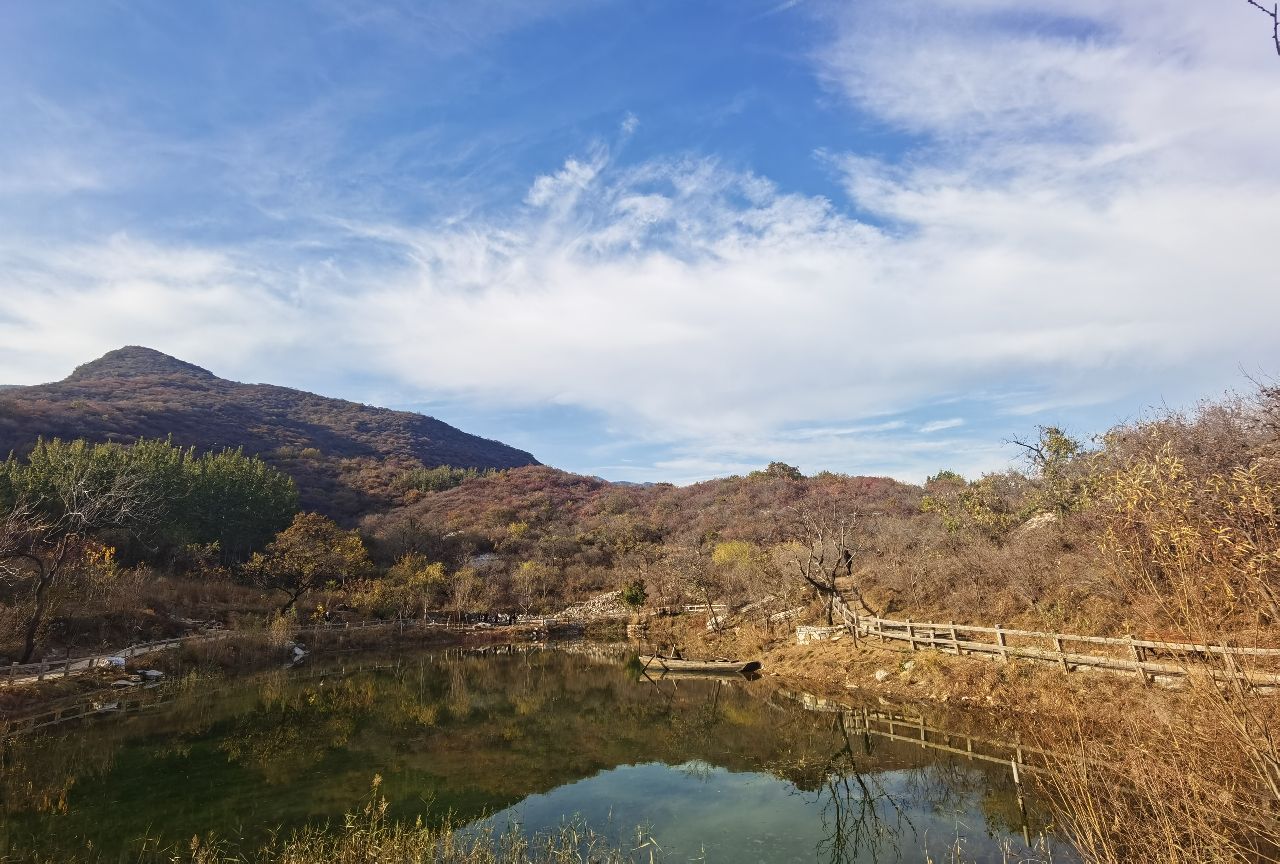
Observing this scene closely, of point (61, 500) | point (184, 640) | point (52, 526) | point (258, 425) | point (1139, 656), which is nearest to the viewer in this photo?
point (1139, 656)

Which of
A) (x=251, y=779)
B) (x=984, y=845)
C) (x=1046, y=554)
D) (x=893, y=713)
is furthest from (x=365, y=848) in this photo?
(x=1046, y=554)

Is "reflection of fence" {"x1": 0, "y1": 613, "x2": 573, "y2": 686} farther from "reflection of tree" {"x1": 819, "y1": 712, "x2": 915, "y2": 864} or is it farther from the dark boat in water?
"reflection of tree" {"x1": 819, "y1": 712, "x2": 915, "y2": 864}

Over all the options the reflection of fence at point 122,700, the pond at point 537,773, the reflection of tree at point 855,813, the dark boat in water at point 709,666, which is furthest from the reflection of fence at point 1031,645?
the reflection of fence at point 122,700

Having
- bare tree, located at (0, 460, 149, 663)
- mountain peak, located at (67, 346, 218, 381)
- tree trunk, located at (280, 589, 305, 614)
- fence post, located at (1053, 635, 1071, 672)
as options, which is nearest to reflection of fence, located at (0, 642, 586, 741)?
bare tree, located at (0, 460, 149, 663)

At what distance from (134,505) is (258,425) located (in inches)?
3085

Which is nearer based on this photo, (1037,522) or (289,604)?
(1037,522)

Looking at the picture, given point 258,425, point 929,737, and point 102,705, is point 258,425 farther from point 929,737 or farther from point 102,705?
point 929,737

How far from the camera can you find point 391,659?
3875 centimetres

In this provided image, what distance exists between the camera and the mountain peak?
451ft

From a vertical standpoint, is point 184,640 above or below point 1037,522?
below

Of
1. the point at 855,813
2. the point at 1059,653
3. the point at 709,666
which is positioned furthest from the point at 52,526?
the point at 1059,653

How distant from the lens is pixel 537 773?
17625 millimetres

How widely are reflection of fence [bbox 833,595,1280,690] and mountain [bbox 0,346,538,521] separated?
6692 centimetres

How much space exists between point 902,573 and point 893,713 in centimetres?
1220
